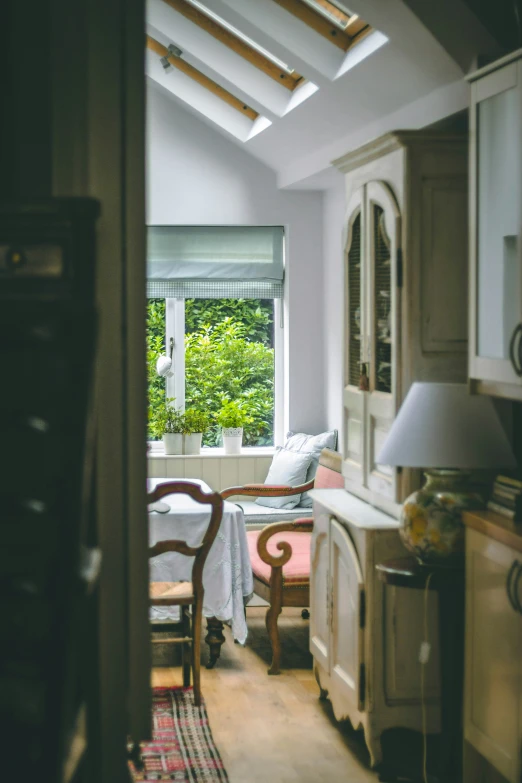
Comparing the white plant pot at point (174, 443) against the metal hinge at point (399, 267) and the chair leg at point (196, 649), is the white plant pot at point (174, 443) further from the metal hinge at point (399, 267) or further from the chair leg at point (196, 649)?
the metal hinge at point (399, 267)

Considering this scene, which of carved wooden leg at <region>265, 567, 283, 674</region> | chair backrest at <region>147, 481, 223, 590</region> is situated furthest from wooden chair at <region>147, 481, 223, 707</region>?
carved wooden leg at <region>265, 567, 283, 674</region>

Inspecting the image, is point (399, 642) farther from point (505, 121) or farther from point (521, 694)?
point (505, 121)

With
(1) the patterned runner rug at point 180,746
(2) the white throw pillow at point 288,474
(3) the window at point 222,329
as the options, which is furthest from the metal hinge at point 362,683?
(3) the window at point 222,329

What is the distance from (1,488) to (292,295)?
17.6ft

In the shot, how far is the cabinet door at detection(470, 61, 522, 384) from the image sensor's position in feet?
9.14

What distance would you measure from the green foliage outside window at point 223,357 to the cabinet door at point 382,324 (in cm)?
295

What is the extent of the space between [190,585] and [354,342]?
4.29 ft

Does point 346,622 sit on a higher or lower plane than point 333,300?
lower

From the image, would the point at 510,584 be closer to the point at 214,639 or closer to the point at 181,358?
the point at 214,639

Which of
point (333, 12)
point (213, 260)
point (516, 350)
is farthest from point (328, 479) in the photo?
point (516, 350)

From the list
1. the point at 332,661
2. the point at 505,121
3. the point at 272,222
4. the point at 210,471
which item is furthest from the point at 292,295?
the point at 505,121

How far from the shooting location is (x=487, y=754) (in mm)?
2867

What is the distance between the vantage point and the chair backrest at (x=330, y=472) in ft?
Result: 16.9

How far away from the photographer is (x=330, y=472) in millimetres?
5336
